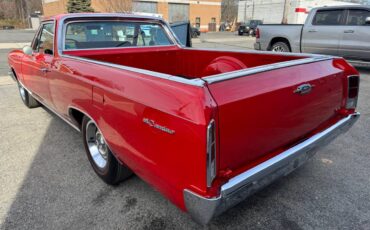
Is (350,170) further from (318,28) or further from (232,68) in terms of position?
(318,28)

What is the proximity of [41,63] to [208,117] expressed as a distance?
295 cm

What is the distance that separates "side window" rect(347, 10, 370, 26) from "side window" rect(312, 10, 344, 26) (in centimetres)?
23

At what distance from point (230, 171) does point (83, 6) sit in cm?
3500

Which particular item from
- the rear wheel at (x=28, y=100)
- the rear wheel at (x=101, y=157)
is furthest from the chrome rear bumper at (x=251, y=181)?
the rear wheel at (x=28, y=100)

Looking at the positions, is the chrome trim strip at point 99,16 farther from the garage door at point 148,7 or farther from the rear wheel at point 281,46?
the garage door at point 148,7

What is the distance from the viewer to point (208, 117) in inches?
60.7

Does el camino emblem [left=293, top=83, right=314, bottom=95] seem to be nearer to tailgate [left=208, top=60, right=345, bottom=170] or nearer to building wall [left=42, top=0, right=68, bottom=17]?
tailgate [left=208, top=60, right=345, bottom=170]

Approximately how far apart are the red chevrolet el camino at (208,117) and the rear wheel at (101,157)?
0.01 meters

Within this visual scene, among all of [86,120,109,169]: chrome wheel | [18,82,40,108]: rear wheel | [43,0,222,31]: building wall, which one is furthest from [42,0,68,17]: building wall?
[86,120,109,169]: chrome wheel

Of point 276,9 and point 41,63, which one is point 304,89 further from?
point 276,9

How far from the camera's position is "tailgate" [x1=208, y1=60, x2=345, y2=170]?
1696 millimetres

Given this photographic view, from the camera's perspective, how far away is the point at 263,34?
964cm

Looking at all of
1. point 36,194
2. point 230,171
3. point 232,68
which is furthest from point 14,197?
point 232,68

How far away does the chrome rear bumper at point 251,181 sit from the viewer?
1655 mm
